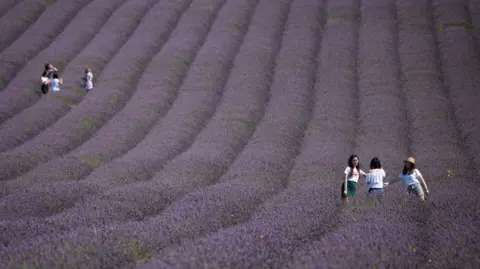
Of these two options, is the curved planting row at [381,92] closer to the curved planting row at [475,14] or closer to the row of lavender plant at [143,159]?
the curved planting row at [475,14]

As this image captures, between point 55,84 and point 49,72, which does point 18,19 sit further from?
point 55,84

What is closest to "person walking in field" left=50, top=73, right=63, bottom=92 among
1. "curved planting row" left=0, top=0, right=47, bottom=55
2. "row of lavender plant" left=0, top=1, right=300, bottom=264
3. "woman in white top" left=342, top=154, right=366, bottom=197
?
"curved planting row" left=0, top=0, right=47, bottom=55

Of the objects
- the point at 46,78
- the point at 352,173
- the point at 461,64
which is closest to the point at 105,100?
the point at 46,78

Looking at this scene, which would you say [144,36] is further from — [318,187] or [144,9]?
[318,187]

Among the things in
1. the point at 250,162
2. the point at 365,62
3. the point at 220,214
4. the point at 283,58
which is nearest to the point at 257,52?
the point at 283,58

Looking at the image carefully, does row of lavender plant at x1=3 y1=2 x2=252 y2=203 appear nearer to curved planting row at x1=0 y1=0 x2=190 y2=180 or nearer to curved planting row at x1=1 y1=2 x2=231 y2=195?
curved planting row at x1=1 y1=2 x2=231 y2=195
